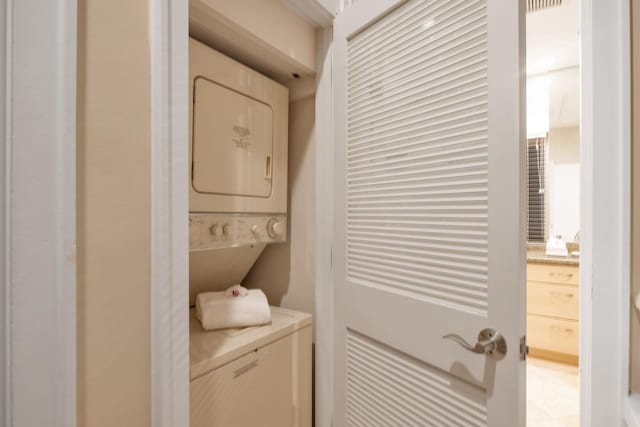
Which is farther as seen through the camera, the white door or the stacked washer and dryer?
the stacked washer and dryer

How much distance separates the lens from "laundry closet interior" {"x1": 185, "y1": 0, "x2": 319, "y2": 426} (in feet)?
3.81

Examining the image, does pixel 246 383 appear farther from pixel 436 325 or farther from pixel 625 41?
pixel 625 41

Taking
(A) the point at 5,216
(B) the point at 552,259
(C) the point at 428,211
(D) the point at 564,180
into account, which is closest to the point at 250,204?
(C) the point at 428,211

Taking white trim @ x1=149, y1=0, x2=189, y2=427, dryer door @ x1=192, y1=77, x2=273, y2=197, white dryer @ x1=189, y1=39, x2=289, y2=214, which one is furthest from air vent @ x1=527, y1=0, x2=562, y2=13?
white trim @ x1=149, y1=0, x2=189, y2=427

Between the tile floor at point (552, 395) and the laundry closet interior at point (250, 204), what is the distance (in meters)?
1.72

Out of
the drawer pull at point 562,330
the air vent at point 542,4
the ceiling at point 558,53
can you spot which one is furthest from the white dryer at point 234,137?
the drawer pull at point 562,330

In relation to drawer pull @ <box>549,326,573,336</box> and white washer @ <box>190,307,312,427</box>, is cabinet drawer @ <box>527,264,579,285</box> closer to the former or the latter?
drawer pull @ <box>549,326,573,336</box>

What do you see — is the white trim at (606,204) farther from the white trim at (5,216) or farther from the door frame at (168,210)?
the white trim at (5,216)

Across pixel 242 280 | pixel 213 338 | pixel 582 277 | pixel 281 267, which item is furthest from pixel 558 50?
pixel 213 338

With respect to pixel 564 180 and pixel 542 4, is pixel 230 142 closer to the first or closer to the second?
pixel 542 4

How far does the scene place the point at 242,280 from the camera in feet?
6.35

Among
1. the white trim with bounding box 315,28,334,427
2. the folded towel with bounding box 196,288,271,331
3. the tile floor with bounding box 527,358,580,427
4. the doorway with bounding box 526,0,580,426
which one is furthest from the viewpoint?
the doorway with bounding box 526,0,580,426

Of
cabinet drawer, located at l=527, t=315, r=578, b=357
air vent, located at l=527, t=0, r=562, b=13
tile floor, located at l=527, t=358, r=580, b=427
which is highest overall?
air vent, located at l=527, t=0, r=562, b=13

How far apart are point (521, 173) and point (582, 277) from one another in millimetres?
A: 294
